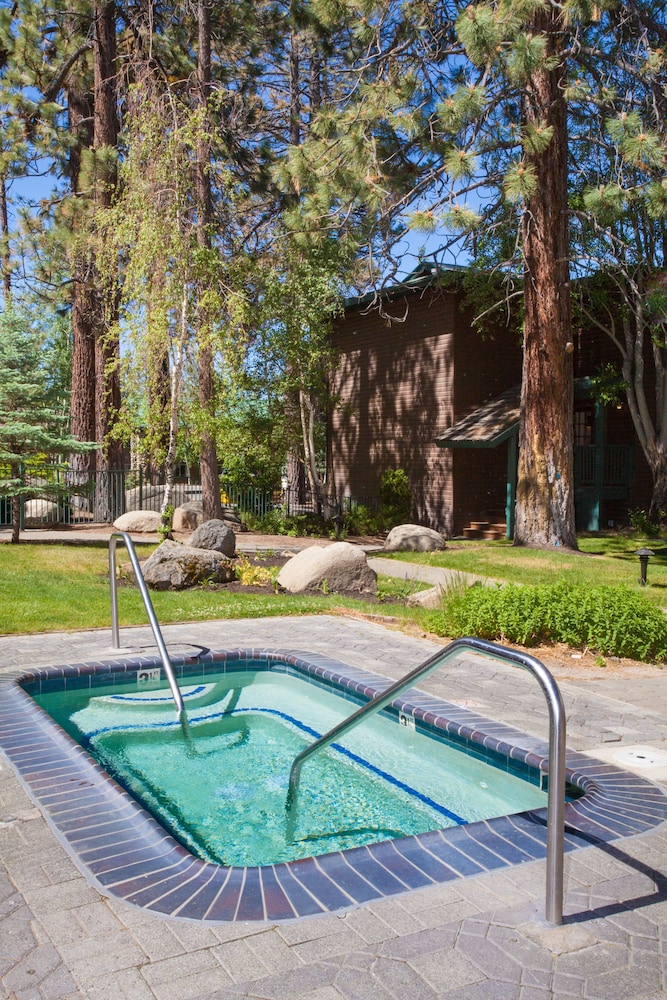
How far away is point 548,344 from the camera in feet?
52.9

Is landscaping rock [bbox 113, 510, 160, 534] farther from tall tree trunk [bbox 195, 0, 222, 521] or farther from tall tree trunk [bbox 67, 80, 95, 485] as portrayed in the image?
tall tree trunk [bbox 67, 80, 95, 485]

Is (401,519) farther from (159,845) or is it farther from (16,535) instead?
(159,845)

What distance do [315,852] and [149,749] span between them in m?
2.08

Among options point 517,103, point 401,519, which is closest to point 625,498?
point 401,519

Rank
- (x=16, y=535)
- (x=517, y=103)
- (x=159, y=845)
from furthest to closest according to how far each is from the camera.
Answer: (x=517, y=103)
(x=16, y=535)
(x=159, y=845)

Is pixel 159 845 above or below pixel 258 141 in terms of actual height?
below

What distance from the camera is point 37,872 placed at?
3.35 meters

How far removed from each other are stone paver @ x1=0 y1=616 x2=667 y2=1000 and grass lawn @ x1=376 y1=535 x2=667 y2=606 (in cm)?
804

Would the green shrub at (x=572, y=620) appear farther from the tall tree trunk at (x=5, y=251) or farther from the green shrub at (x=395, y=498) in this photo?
the tall tree trunk at (x=5, y=251)

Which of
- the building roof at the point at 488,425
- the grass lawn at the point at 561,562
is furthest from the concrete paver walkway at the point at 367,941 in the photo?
the building roof at the point at 488,425

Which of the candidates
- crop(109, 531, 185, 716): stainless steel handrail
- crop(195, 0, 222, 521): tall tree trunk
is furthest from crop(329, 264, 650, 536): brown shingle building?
crop(109, 531, 185, 716): stainless steel handrail

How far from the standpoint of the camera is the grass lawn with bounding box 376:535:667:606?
12625 millimetres

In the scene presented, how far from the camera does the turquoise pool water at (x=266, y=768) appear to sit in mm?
4800

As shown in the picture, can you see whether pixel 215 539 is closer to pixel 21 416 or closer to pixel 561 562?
pixel 21 416
